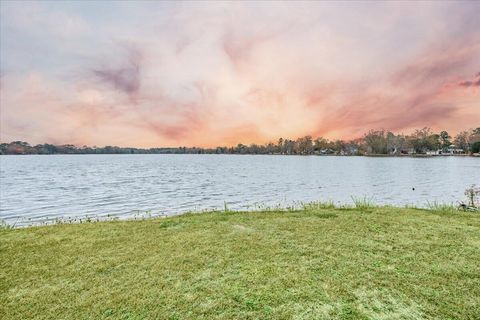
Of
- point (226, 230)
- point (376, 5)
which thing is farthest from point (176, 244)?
point (376, 5)

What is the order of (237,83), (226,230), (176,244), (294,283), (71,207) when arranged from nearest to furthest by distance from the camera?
(294,283) < (176,244) < (226,230) < (71,207) < (237,83)

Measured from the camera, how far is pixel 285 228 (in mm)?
7422

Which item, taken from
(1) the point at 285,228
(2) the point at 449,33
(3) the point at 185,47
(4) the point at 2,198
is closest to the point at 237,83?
(3) the point at 185,47

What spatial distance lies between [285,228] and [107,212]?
14.8 metres

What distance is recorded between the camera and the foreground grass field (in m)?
3.57

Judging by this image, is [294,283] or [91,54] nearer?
[294,283]

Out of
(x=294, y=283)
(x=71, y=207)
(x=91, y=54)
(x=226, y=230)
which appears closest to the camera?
(x=294, y=283)

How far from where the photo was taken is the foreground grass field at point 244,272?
141 inches

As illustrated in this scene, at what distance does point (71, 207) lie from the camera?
65.8 ft

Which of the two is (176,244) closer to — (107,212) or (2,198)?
(107,212)

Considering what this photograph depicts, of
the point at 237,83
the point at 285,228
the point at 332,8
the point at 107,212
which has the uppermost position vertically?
the point at 332,8

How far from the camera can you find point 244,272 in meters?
4.58

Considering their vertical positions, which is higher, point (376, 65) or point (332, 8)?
point (332, 8)

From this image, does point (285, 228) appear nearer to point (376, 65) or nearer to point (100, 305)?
point (100, 305)
